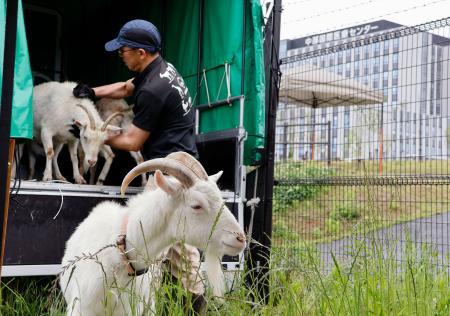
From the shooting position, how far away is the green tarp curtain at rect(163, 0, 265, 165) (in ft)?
17.0

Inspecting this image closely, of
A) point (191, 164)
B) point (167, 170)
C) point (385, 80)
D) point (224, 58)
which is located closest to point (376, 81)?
point (385, 80)

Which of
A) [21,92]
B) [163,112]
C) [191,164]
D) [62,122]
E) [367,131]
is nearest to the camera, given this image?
[191,164]

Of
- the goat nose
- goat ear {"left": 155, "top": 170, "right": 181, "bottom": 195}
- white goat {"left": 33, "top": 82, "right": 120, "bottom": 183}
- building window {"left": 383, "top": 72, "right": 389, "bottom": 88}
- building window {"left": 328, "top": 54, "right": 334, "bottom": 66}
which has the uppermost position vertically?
building window {"left": 328, "top": 54, "right": 334, "bottom": 66}

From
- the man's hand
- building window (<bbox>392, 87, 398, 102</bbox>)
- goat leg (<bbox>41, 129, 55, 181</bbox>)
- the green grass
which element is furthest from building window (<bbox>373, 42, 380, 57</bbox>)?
goat leg (<bbox>41, 129, 55, 181</bbox>)

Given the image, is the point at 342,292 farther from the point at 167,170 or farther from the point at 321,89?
the point at 321,89

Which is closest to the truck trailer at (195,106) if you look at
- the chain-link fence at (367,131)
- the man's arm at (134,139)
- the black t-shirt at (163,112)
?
the man's arm at (134,139)

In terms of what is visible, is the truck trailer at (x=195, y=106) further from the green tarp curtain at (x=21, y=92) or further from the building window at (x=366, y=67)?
the building window at (x=366, y=67)

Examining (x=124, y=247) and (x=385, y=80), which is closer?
(x=124, y=247)

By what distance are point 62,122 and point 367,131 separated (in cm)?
384

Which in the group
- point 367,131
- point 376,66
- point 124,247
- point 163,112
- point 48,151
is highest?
point 376,66

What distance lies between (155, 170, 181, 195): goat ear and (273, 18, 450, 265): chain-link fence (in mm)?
2225

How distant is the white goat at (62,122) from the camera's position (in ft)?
18.6

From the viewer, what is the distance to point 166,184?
337 centimetres

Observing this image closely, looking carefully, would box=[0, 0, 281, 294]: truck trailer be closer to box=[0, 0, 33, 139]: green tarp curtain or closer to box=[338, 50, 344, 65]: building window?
box=[0, 0, 33, 139]: green tarp curtain
